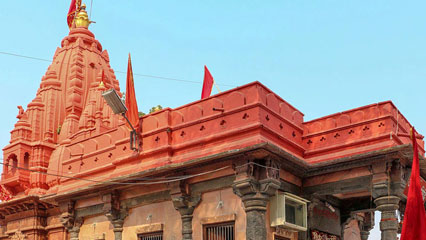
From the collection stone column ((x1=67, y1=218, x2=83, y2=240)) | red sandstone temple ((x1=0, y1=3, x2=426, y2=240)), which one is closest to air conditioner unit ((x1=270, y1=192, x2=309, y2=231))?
red sandstone temple ((x1=0, y1=3, x2=426, y2=240))

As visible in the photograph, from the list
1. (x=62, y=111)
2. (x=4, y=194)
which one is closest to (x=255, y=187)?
(x=4, y=194)

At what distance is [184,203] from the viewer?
45.5 ft

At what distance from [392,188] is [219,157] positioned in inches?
163

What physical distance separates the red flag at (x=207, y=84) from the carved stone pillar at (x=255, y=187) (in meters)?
5.76

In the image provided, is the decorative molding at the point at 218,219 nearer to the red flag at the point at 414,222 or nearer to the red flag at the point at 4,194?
the red flag at the point at 414,222

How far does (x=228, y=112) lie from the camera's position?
13656 mm

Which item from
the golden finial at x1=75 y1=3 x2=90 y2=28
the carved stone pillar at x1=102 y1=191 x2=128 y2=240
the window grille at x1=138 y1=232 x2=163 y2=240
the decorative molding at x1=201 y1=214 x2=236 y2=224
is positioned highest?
the golden finial at x1=75 y1=3 x2=90 y2=28

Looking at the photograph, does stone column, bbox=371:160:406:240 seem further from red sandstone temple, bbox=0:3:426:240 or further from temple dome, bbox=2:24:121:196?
temple dome, bbox=2:24:121:196

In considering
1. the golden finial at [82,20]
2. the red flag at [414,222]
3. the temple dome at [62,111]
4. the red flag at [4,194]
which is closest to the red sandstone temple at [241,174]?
the red flag at [414,222]

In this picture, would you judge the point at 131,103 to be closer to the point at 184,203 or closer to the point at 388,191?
the point at 184,203

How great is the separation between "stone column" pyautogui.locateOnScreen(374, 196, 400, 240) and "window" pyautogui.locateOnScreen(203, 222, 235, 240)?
353cm

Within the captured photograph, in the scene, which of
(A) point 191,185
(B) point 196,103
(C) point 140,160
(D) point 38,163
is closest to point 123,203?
(C) point 140,160

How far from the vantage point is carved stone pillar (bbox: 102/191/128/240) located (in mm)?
15375

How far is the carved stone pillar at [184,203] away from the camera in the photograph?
13.7 meters
